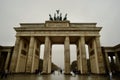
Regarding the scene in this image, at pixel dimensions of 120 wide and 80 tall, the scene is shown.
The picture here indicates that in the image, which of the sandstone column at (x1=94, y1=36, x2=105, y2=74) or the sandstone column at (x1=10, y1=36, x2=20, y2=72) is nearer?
the sandstone column at (x1=94, y1=36, x2=105, y2=74)

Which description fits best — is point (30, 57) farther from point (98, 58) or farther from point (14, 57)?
point (98, 58)

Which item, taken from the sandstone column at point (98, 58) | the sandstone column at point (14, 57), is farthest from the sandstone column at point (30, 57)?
the sandstone column at point (98, 58)

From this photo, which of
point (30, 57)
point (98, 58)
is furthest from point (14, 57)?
point (98, 58)

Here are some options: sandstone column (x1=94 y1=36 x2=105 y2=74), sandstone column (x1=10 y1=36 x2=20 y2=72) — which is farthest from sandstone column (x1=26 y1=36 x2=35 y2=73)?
sandstone column (x1=94 y1=36 x2=105 y2=74)

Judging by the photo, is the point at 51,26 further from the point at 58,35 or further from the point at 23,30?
the point at 23,30

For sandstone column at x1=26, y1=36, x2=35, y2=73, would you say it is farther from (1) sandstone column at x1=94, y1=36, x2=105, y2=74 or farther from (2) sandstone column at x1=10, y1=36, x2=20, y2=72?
(1) sandstone column at x1=94, y1=36, x2=105, y2=74

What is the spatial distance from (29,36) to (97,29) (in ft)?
63.3

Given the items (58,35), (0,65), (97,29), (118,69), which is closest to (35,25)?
(58,35)

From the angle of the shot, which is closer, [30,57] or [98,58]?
[98,58]

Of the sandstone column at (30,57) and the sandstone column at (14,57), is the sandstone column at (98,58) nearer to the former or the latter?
the sandstone column at (30,57)

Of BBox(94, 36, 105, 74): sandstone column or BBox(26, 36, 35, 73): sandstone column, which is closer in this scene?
BBox(94, 36, 105, 74): sandstone column

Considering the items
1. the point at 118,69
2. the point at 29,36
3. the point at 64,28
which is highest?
the point at 64,28

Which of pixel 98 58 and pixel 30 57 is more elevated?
pixel 30 57

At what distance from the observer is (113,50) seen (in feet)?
120
